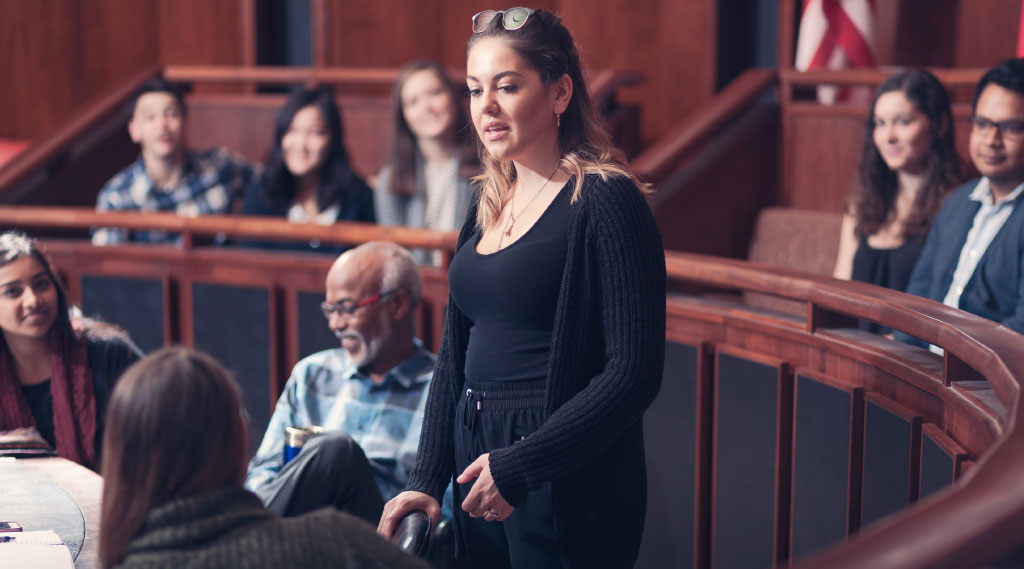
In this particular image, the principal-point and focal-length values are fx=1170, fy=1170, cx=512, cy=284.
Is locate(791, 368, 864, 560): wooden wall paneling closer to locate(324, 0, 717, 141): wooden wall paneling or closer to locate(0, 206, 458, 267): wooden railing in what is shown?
locate(0, 206, 458, 267): wooden railing

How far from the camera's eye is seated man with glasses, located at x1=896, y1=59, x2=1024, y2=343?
2.46 m

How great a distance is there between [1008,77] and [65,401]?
7.47 ft

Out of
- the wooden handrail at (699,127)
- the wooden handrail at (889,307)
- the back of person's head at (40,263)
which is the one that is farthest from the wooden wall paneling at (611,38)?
the back of person's head at (40,263)

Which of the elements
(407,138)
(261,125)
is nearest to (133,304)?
(407,138)

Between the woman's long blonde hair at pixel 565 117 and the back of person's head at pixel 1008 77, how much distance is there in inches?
52.7

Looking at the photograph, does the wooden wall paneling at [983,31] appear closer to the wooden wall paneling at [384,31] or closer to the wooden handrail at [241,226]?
the wooden handrail at [241,226]

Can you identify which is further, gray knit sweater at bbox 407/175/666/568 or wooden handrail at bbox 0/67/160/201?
wooden handrail at bbox 0/67/160/201

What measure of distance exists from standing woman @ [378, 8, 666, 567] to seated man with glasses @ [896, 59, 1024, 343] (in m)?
1.16

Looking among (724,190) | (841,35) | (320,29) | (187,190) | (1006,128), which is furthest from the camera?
(320,29)

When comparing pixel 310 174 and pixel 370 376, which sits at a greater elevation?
A: pixel 310 174

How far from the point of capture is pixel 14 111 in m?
6.62

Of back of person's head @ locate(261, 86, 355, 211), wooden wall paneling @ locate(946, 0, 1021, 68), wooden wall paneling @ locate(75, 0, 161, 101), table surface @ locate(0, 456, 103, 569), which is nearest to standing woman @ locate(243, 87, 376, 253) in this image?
back of person's head @ locate(261, 86, 355, 211)

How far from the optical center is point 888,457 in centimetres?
209

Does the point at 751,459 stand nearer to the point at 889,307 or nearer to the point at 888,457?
the point at 888,457
